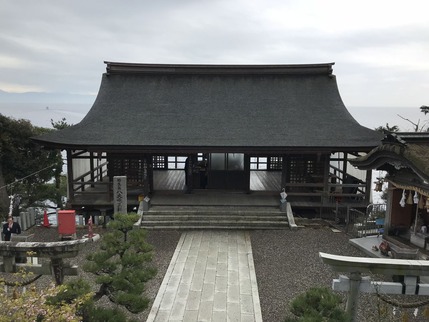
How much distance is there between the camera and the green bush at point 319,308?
486 cm

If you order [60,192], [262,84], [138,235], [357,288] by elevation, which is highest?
[262,84]

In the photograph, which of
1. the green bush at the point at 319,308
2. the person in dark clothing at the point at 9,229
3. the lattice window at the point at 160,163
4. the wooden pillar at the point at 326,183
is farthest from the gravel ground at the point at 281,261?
the lattice window at the point at 160,163

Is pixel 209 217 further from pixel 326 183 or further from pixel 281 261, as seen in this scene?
pixel 326 183

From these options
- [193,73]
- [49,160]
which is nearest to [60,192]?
[49,160]

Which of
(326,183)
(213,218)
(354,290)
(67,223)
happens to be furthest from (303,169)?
(67,223)

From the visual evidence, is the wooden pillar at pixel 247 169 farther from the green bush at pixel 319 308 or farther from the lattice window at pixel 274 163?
the green bush at pixel 319 308

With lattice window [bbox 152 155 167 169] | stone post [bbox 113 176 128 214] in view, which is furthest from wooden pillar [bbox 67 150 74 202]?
lattice window [bbox 152 155 167 169]

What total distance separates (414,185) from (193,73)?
1316cm

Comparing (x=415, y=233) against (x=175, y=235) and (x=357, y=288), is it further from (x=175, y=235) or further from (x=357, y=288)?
(x=175, y=235)

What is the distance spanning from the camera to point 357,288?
5684 millimetres

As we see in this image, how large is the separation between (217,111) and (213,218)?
5.95 m

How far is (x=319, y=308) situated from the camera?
16.6 feet

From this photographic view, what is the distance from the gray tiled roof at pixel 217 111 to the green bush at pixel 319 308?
9159 millimetres

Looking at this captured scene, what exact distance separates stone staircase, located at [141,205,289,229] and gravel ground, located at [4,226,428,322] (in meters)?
0.45
